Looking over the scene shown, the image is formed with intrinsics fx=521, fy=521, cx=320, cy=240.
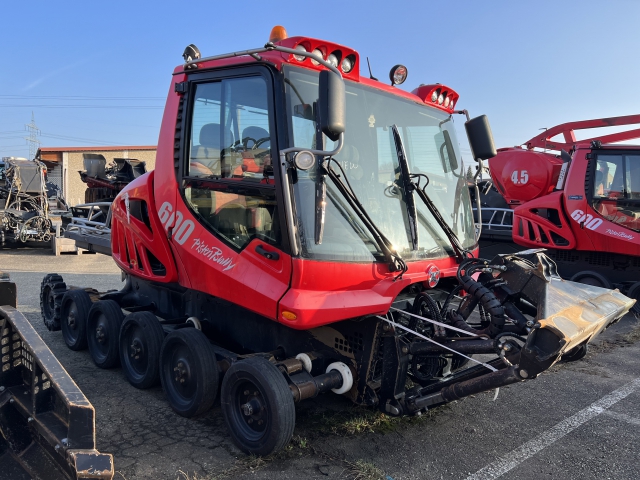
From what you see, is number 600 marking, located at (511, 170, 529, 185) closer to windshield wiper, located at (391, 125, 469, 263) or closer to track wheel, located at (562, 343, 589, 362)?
track wheel, located at (562, 343, 589, 362)

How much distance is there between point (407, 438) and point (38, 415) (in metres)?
2.24

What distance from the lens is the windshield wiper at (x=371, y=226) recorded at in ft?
10.5

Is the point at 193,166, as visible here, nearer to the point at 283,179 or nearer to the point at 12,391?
the point at 283,179

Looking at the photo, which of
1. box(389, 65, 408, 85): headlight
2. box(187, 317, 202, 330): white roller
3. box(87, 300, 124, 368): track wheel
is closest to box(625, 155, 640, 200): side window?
box(389, 65, 408, 85): headlight

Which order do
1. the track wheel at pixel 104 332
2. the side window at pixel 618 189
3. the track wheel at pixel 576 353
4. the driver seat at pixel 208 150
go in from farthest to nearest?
the side window at pixel 618 189, the track wheel at pixel 104 332, the track wheel at pixel 576 353, the driver seat at pixel 208 150

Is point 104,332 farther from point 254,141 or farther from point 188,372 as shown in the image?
point 254,141

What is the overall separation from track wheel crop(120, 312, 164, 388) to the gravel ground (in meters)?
0.13

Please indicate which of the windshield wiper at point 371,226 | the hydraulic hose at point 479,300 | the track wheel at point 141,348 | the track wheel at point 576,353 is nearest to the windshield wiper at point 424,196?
the hydraulic hose at point 479,300

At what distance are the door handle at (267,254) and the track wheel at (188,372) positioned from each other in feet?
2.80

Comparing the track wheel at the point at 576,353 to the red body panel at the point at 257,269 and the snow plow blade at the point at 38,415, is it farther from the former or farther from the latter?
the snow plow blade at the point at 38,415

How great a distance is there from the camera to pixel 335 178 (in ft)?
10.4

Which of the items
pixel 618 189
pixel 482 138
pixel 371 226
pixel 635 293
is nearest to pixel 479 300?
pixel 371 226

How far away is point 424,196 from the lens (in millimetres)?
3643

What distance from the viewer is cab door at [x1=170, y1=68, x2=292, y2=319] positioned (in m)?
3.25
